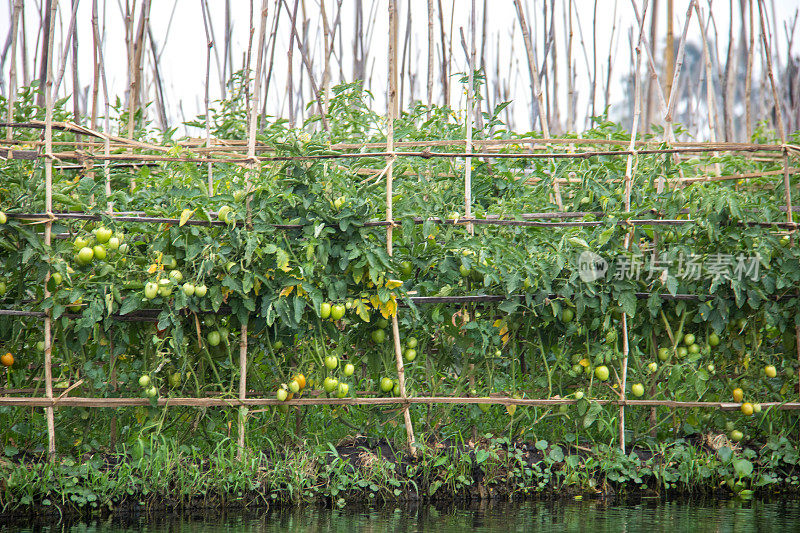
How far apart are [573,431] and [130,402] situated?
5.63 ft

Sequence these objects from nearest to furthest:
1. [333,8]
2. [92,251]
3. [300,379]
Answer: [92,251], [300,379], [333,8]

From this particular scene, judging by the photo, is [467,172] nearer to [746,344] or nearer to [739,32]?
[746,344]

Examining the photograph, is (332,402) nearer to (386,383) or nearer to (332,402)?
(332,402)

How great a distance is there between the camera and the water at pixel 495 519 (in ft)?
6.59

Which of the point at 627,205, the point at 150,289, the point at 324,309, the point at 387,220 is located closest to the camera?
the point at 150,289

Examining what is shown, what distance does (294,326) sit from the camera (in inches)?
89.1

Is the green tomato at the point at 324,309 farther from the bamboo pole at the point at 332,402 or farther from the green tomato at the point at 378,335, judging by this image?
the bamboo pole at the point at 332,402

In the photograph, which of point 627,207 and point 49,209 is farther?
point 627,207

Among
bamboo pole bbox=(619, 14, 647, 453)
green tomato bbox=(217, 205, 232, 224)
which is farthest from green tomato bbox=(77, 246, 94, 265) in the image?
bamboo pole bbox=(619, 14, 647, 453)

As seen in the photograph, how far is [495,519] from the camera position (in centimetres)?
214

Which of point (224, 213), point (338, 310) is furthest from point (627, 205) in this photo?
point (224, 213)

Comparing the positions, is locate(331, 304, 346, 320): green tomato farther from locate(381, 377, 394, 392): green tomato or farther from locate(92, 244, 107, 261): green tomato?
locate(92, 244, 107, 261): green tomato

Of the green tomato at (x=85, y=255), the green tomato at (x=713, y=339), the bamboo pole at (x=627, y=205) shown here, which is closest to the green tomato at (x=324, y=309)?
the green tomato at (x=85, y=255)

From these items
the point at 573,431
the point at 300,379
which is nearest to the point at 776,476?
the point at 573,431
